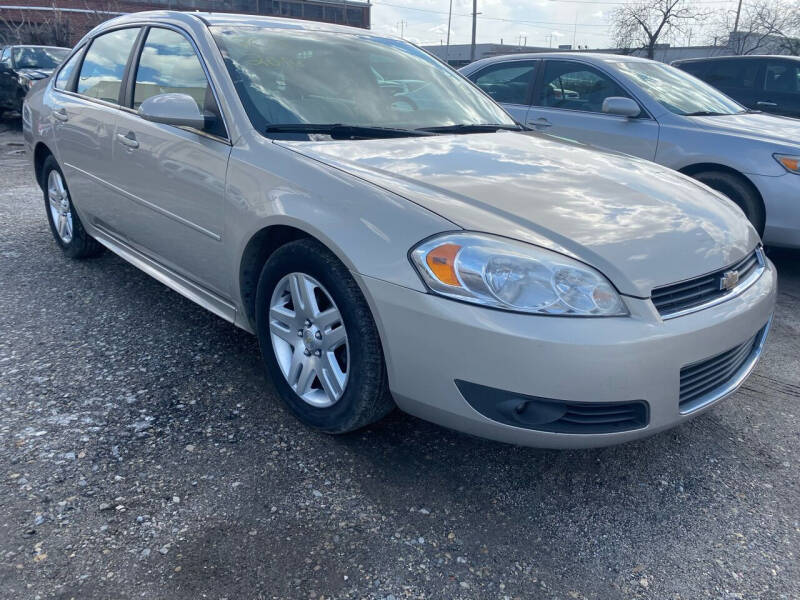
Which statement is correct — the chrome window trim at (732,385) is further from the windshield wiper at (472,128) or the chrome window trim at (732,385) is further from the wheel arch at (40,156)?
the wheel arch at (40,156)

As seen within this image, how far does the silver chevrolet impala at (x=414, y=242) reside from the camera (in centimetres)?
199

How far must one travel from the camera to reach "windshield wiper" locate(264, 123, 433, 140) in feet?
8.95

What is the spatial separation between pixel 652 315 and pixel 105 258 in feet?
13.0

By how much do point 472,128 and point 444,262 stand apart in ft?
4.74

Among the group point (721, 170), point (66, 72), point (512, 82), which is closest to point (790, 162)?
point (721, 170)

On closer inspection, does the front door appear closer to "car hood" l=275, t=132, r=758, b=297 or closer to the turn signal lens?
"car hood" l=275, t=132, r=758, b=297

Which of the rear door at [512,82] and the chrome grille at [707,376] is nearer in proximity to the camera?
the chrome grille at [707,376]

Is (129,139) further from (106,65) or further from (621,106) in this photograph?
(621,106)

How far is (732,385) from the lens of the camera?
2381 mm

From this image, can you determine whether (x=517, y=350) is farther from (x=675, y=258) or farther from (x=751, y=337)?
(x=751, y=337)

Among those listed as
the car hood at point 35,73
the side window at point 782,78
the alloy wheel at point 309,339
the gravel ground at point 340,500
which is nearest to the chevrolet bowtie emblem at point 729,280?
the gravel ground at point 340,500

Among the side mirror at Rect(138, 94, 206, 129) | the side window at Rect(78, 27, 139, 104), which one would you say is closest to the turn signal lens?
the side mirror at Rect(138, 94, 206, 129)

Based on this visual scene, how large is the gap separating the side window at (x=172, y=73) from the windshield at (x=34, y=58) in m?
11.7

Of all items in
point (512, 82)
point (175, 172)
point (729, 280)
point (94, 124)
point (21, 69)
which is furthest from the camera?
point (21, 69)
